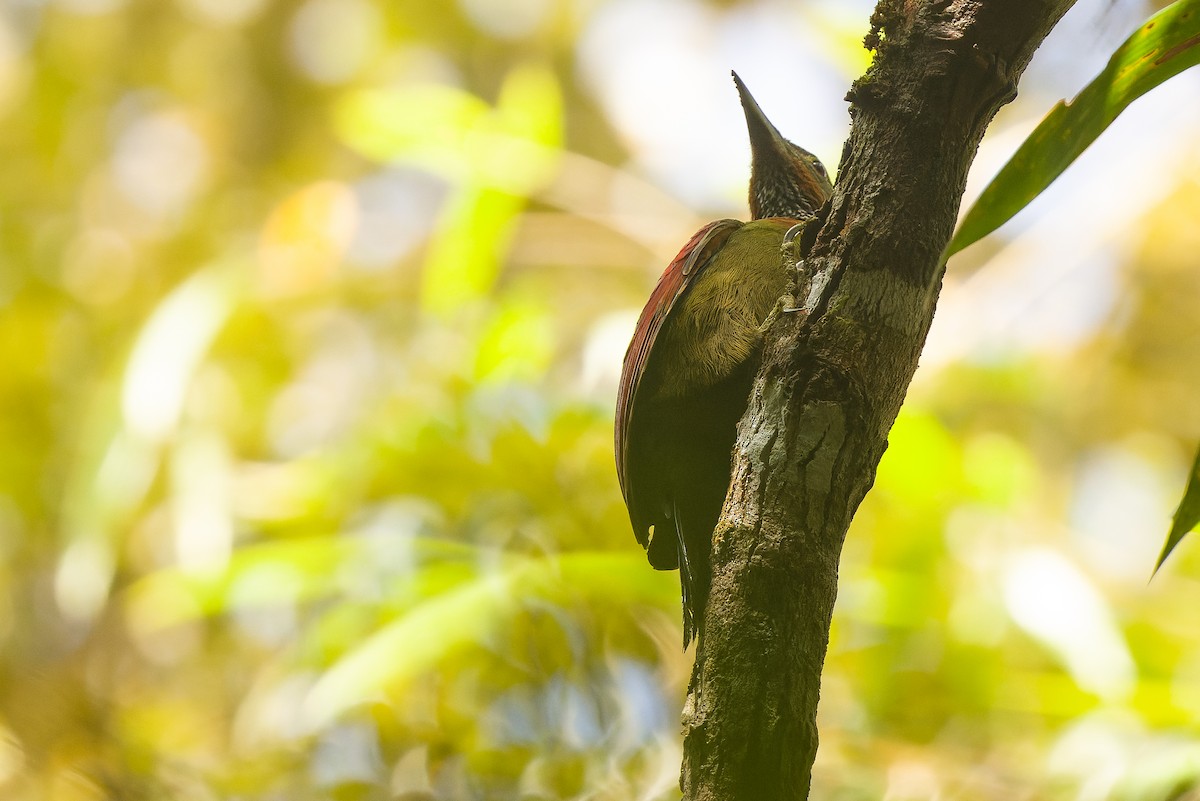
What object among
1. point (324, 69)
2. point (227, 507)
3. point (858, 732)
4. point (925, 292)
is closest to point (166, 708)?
Answer: point (227, 507)

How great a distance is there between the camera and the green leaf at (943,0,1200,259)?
1.17 metres

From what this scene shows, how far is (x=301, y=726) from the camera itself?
3.27 meters

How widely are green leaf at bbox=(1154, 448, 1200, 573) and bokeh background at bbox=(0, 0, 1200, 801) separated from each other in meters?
0.62

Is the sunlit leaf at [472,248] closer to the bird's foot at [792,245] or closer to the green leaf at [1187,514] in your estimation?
the bird's foot at [792,245]

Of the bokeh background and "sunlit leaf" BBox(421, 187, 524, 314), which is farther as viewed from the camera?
"sunlit leaf" BBox(421, 187, 524, 314)

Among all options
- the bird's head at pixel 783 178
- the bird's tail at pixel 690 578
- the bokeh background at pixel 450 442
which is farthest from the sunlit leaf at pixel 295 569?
the bird's tail at pixel 690 578

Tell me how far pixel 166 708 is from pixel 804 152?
521 centimetres

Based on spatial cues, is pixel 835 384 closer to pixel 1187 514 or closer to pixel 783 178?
pixel 1187 514

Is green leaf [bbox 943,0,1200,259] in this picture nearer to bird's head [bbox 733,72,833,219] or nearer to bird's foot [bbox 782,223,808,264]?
bird's foot [bbox 782,223,808,264]

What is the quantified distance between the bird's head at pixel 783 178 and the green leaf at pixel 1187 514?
1794mm

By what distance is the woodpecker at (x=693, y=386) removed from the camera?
1.88 meters

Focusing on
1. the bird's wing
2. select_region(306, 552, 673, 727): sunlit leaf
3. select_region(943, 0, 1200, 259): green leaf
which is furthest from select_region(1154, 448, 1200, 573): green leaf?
select_region(306, 552, 673, 727): sunlit leaf

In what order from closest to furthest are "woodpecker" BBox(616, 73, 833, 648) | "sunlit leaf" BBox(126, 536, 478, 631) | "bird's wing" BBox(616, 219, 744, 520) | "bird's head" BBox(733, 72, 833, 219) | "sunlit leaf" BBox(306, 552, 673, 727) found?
"woodpecker" BBox(616, 73, 833, 648), "bird's wing" BBox(616, 219, 744, 520), "bird's head" BBox(733, 72, 833, 219), "sunlit leaf" BBox(306, 552, 673, 727), "sunlit leaf" BBox(126, 536, 478, 631)

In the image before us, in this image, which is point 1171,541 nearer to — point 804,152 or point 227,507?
point 804,152
